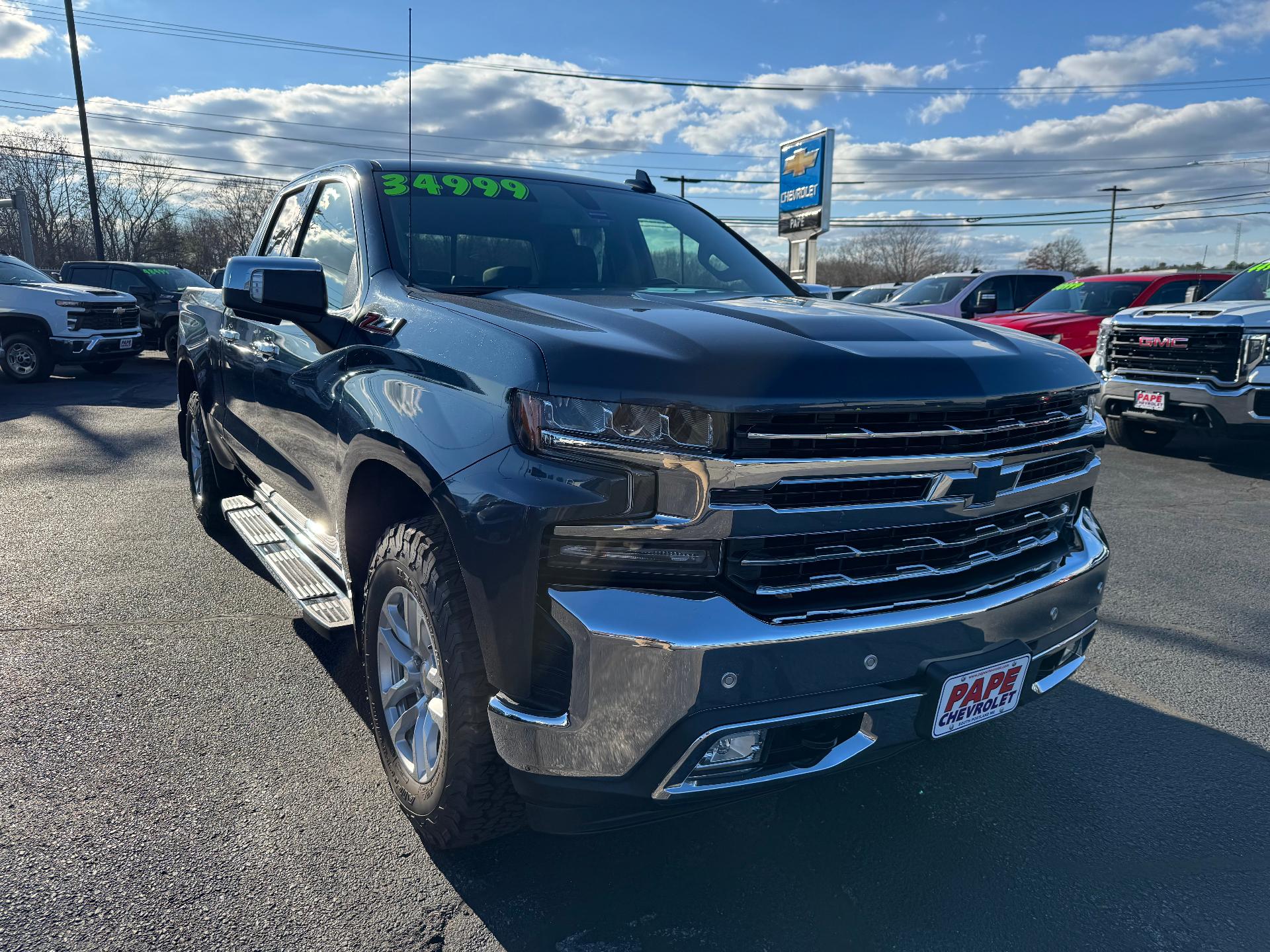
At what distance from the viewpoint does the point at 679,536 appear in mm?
1891

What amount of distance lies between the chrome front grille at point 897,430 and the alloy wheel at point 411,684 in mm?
962

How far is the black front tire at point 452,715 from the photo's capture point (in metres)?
2.13

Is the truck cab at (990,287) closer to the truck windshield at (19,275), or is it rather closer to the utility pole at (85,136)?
the truck windshield at (19,275)

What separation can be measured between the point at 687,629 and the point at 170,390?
1453 cm

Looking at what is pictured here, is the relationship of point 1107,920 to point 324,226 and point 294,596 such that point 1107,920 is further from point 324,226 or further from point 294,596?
point 324,226

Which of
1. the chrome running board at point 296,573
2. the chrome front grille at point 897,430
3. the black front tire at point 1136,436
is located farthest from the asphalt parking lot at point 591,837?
the black front tire at point 1136,436

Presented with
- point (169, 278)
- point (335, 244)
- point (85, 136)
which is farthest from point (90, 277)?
point (335, 244)

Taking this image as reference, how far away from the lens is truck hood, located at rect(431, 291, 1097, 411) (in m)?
1.94

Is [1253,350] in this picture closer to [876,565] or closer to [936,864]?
[936,864]

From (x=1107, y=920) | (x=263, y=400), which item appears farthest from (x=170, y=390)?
(x=1107, y=920)

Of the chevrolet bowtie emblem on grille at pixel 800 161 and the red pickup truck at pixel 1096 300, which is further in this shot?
the chevrolet bowtie emblem on grille at pixel 800 161

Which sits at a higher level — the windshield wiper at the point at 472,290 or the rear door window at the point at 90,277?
the windshield wiper at the point at 472,290

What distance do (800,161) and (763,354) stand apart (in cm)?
1882

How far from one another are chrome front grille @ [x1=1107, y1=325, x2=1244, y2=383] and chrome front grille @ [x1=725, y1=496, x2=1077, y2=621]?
6.43 m
